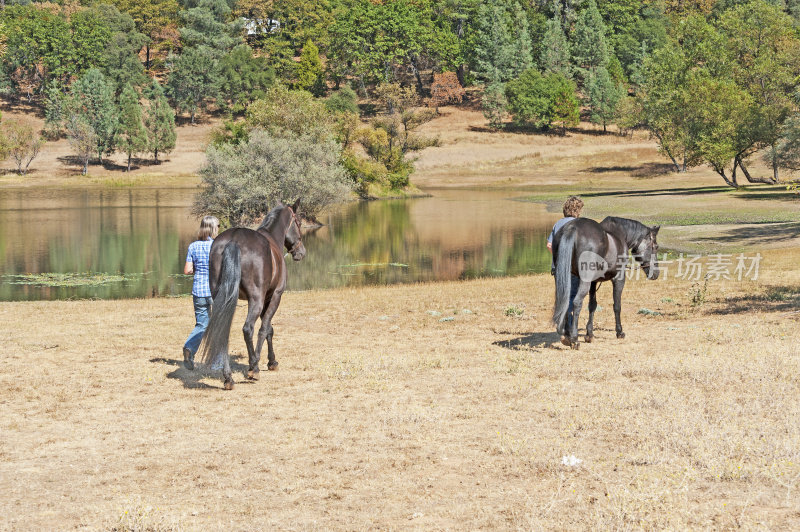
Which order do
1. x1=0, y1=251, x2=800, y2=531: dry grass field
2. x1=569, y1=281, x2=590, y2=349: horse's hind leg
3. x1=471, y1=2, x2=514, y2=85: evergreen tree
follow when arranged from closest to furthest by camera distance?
x1=0, y1=251, x2=800, y2=531: dry grass field
x1=569, y1=281, x2=590, y2=349: horse's hind leg
x1=471, y1=2, x2=514, y2=85: evergreen tree

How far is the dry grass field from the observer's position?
7578mm

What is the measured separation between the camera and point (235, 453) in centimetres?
948

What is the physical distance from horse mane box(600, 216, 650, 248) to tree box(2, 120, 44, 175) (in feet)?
358

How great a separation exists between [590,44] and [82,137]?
8932 cm

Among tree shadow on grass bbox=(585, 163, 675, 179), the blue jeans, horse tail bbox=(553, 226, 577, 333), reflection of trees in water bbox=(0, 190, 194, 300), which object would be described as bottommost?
reflection of trees in water bbox=(0, 190, 194, 300)

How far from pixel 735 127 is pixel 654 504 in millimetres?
71203

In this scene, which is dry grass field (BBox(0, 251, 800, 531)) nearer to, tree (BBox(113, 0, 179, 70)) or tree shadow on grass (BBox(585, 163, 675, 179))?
tree shadow on grass (BBox(585, 163, 675, 179))

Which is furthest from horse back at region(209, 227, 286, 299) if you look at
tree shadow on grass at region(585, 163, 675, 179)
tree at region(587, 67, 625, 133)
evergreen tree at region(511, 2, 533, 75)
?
evergreen tree at region(511, 2, 533, 75)

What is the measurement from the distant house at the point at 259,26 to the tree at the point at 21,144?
217 feet

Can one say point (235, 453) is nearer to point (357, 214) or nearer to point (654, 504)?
point (654, 504)

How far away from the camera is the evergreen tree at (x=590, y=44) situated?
14388 centimetres

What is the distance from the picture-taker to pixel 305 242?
5125 cm

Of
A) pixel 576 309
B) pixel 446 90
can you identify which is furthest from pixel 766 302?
pixel 446 90

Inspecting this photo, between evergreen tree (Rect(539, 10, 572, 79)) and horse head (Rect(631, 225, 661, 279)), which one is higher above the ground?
evergreen tree (Rect(539, 10, 572, 79))
